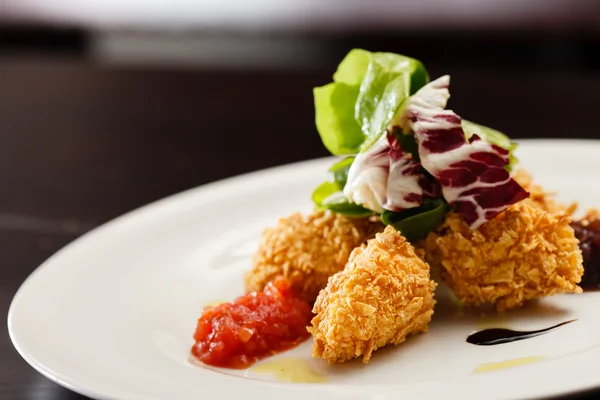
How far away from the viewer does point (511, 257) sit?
215 centimetres

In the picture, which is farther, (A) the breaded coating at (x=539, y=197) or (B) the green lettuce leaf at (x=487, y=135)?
(A) the breaded coating at (x=539, y=197)

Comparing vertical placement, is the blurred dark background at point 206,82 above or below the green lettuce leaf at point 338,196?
below

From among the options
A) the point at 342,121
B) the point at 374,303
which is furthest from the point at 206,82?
the point at 374,303

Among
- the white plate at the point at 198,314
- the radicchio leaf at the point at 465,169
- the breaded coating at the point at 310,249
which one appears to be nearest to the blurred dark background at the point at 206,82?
the white plate at the point at 198,314

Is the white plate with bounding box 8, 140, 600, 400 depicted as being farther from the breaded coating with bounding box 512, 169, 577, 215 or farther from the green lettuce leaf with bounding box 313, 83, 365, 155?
the green lettuce leaf with bounding box 313, 83, 365, 155

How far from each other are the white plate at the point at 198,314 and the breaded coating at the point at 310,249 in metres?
0.21

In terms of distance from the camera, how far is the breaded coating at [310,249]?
232 cm

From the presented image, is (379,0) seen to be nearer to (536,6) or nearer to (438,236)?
(536,6)

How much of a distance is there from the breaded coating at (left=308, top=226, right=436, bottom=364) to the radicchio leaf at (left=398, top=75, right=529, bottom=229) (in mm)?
189

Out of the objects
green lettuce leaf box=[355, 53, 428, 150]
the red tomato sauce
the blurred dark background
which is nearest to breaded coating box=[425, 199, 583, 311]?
→ green lettuce leaf box=[355, 53, 428, 150]

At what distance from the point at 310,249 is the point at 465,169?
1.66ft

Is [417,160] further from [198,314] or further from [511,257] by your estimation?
[198,314]

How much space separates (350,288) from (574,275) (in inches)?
23.4

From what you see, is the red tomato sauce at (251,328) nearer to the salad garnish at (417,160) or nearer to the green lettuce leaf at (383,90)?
the salad garnish at (417,160)
